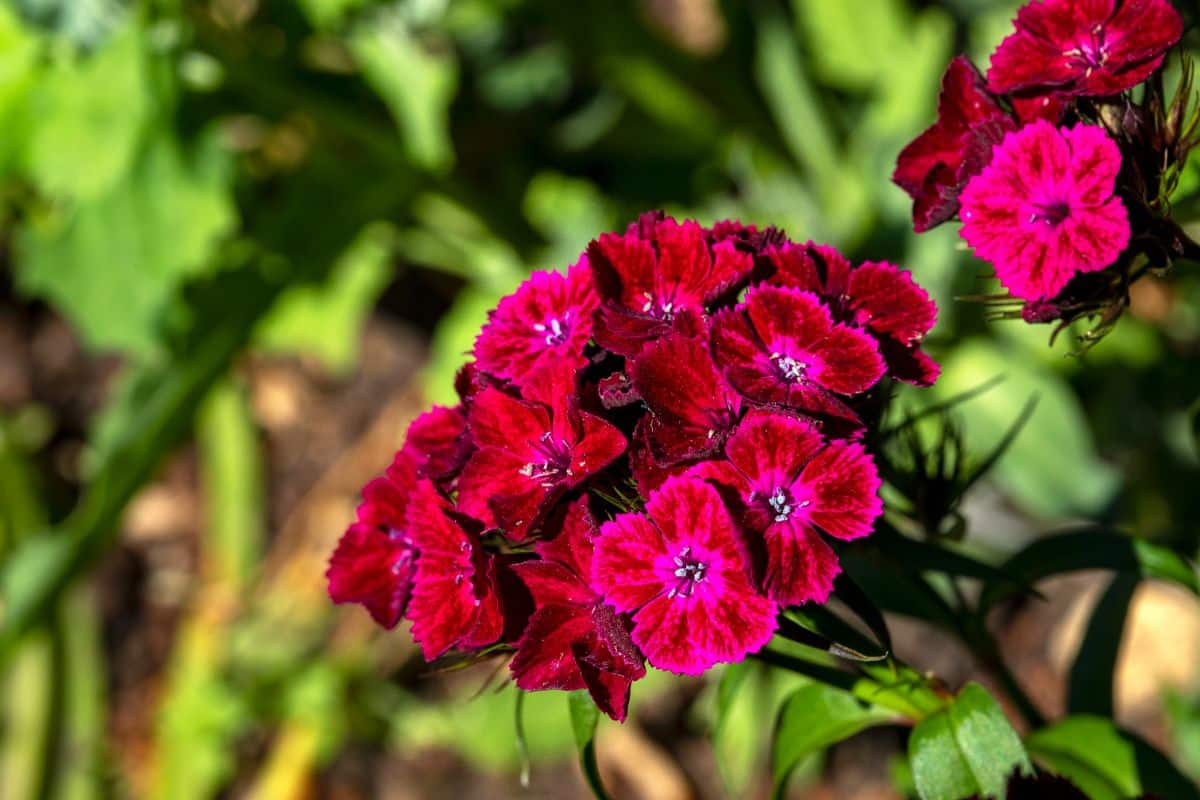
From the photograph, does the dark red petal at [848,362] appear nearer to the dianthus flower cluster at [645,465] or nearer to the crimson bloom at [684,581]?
the dianthus flower cluster at [645,465]

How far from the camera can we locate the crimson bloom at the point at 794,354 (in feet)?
3.18

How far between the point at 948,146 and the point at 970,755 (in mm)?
546

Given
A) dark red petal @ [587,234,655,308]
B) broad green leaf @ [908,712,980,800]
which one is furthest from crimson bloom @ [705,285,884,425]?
broad green leaf @ [908,712,980,800]

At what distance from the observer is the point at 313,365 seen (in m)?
3.29

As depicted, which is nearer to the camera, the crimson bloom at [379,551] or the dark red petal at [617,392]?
the dark red petal at [617,392]

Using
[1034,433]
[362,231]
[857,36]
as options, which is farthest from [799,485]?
[857,36]

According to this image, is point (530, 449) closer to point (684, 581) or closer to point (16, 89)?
point (684, 581)

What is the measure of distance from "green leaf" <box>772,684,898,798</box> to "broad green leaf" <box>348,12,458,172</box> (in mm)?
1550

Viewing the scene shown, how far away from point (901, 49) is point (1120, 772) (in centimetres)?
178

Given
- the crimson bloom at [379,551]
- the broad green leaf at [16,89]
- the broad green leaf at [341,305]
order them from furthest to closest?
the broad green leaf at [341,305] → the broad green leaf at [16,89] → the crimson bloom at [379,551]

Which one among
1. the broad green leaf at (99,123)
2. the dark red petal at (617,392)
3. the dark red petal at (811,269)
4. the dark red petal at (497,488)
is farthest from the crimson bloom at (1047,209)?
the broad green leaf at (99,123)

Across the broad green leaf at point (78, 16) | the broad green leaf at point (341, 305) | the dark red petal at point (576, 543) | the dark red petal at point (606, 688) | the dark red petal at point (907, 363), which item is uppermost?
the dark red petal at point (907, 363)

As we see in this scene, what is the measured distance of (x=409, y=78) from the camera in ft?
7.92

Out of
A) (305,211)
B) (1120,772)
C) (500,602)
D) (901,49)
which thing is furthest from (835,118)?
(500,602)
